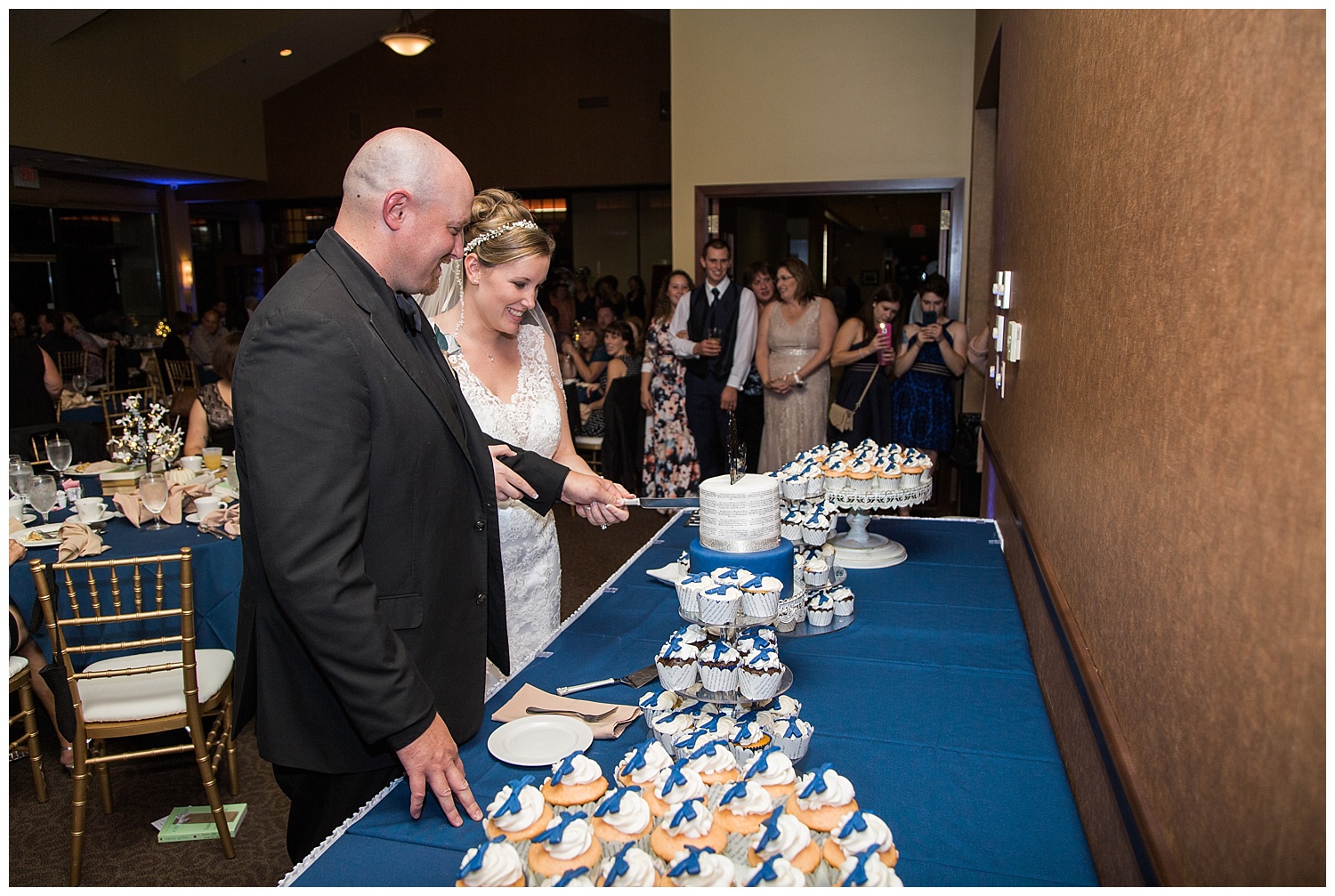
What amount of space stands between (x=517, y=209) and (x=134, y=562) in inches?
57.9

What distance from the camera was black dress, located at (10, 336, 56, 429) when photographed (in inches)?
201

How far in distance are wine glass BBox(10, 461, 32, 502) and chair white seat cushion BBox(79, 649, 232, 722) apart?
80cm

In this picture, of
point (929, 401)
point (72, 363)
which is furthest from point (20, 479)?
point (72, 363)

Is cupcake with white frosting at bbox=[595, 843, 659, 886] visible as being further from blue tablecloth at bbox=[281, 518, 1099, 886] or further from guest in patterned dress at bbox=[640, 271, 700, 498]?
guest in patterned dress at bbox=[640, 271, 700, 498]

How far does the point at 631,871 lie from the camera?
99 centimetres

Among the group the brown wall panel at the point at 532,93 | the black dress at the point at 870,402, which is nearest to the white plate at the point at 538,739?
the black dress at the point at 870,402

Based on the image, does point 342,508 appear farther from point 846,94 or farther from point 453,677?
point 846,94

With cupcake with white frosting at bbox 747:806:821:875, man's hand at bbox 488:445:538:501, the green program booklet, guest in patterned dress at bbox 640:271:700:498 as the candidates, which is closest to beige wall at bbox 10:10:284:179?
guest in patterned dress at bbox 640:271:700:498

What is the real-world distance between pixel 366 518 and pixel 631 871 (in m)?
0.67

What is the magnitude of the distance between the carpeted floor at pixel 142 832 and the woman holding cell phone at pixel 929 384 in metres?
3.83

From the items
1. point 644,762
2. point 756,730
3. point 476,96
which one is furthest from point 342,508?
point 476,96

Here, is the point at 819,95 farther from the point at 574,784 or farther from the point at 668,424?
the point at 574,784

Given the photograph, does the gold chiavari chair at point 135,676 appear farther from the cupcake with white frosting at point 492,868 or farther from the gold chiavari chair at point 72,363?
the gold chiavari chair at point 72,363

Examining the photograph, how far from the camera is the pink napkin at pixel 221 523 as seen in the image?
3211 millimetres
